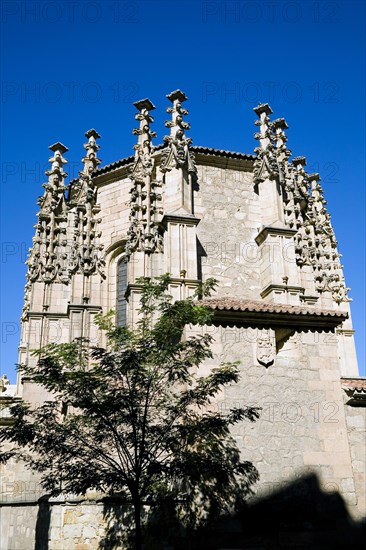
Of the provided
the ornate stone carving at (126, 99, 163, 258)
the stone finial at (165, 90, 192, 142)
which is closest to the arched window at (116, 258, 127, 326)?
the ornate stone carving at (126, 99, 163, 258)

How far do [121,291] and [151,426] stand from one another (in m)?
8.27

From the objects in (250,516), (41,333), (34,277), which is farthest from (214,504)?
(34,277)

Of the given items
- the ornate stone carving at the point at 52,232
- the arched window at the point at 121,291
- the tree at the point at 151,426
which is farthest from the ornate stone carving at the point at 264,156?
the tree at the point at 151,426

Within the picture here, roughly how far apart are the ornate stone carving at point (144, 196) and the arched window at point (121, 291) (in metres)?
2.07

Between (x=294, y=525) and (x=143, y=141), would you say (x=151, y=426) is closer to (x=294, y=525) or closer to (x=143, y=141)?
(x=294, y=525)

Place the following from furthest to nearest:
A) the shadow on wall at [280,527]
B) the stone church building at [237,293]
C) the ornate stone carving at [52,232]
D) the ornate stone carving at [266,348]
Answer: the ornate stone carving at [52,232] < the ornate stone carving at [266,348] < the stone church building at [237,293] < the shadow on wall at [280,527]

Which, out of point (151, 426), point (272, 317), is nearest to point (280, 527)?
point (151, 426)

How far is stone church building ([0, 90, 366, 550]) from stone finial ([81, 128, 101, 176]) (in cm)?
5

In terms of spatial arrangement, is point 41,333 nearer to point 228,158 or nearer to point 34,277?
point 34,277

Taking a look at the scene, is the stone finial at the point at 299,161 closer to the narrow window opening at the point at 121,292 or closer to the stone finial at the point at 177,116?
the stone finial at the point at 177,116

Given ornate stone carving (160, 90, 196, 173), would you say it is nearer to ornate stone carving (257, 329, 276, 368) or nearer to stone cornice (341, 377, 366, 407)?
ornate stone carving (257, 329, 276, 368)

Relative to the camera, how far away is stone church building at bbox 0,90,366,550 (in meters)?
9.41

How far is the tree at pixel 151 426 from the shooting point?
8.46 meters

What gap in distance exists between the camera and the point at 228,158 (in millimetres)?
17438
